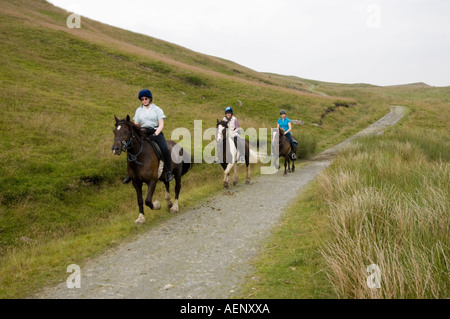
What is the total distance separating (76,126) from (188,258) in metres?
13.8

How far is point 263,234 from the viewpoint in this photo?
662 cm

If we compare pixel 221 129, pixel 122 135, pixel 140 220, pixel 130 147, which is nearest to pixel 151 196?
pixel 140 220

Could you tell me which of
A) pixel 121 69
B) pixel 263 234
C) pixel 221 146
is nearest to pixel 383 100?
pixel 121 69

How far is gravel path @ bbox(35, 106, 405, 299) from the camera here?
4.40 m

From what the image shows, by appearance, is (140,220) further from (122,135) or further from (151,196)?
(122,135)

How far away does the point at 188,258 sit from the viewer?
552 cm

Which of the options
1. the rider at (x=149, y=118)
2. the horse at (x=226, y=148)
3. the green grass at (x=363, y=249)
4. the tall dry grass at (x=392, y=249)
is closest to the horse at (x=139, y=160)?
the rider at (x=149, y=118)

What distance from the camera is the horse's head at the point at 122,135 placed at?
6.70m

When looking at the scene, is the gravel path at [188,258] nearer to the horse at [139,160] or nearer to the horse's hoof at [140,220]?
the horse's hoof at [140,220]

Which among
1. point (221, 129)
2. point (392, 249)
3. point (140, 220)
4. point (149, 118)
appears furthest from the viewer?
point (221, 129)

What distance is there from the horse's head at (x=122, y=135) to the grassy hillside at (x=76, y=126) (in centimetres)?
219

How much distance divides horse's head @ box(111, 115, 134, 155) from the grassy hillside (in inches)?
86.3

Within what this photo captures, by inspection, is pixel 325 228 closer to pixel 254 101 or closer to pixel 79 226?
pixel 79 226
